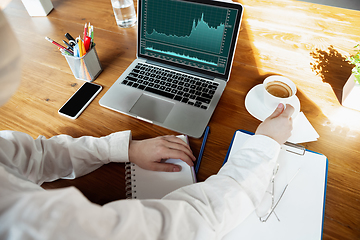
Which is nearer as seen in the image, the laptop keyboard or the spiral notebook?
the spiral notebook

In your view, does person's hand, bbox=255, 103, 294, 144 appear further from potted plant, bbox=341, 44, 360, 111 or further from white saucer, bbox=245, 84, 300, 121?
potted plant, bbox=341, 44, 360, 111

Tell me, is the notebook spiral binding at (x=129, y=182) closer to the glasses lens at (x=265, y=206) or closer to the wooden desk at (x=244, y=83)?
the wooden desk at (x=244, y=83)

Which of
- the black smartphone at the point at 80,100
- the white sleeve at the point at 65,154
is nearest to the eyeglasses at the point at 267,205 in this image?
the white sleeve at the point at 65,154

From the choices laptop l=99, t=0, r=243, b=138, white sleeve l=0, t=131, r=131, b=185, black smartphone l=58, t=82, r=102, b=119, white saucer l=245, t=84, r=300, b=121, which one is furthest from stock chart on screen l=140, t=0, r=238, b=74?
white sleeve l=0, t=131, r=131, b=185

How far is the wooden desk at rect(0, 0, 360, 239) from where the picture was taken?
58cm

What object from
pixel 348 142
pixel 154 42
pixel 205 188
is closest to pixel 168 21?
pixel 154 42

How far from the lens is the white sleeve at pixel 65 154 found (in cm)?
56

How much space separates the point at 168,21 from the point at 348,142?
67 centimetres

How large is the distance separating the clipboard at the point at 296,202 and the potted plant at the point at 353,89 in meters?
0.25

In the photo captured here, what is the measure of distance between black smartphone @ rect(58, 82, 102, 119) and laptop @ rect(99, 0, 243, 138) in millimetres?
63

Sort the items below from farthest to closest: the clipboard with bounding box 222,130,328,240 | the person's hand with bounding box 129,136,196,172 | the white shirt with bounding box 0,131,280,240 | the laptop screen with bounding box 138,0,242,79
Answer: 1. the laptop screen with bounding box 138,0,242,79
2. the person's hand with bounding box 129,136,196,172
3. the clipboard with bounding box 222,130,328,240
4. the white shirt with bounding box 0,131,280,240

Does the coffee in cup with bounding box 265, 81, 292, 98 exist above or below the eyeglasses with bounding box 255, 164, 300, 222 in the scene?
above

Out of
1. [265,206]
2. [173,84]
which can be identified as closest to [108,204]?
[265,206]

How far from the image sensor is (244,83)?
804mm
